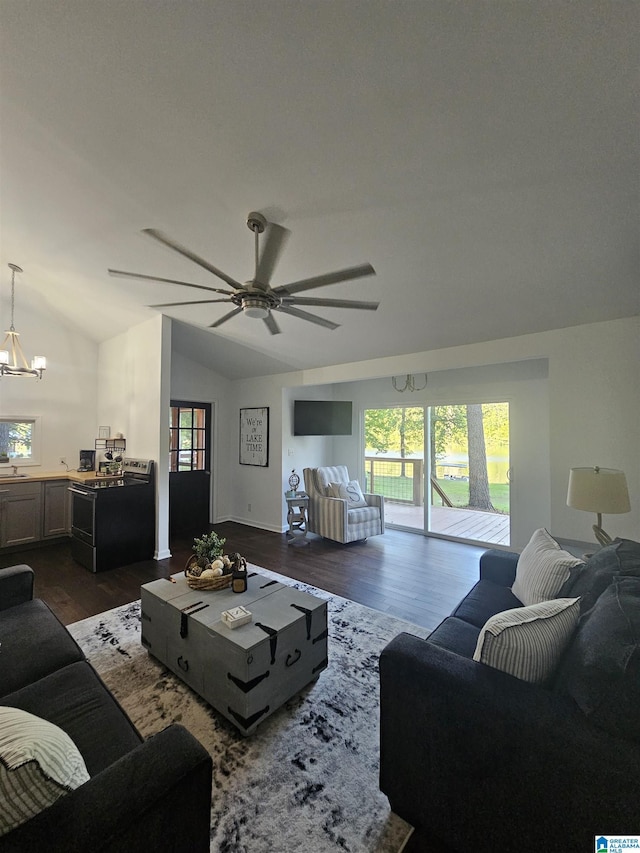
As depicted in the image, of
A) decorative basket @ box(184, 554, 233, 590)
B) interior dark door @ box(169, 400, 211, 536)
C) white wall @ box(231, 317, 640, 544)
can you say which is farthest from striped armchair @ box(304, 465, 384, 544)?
decorative basket @ box(184, 554, 233, 590)

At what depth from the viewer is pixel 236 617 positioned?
1.87 m

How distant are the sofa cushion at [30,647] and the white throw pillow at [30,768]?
811mm

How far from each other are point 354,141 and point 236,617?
2.57 meters

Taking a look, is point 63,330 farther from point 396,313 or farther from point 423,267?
point 423,267

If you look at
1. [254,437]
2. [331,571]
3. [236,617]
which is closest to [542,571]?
[236,617]

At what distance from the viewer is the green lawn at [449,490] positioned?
477 centimetres

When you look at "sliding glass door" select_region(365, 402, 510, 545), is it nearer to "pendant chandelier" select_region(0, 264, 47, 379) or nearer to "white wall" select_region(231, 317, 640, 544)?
"white wall" select_region(231, 317, 640, 544)

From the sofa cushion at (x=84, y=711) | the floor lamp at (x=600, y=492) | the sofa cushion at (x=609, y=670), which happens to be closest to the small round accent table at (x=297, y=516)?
the floor lamp at (x=600, y=492)

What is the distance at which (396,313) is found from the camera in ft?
11.1

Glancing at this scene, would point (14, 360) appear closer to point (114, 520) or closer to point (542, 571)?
point (114, 520)

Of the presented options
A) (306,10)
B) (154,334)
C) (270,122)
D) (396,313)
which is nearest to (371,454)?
(396,313)

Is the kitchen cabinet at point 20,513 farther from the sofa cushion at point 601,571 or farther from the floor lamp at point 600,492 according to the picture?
the floor lamp at point 600,492

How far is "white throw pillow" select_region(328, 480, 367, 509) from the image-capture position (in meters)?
5.06

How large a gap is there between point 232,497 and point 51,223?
14.9 feet
